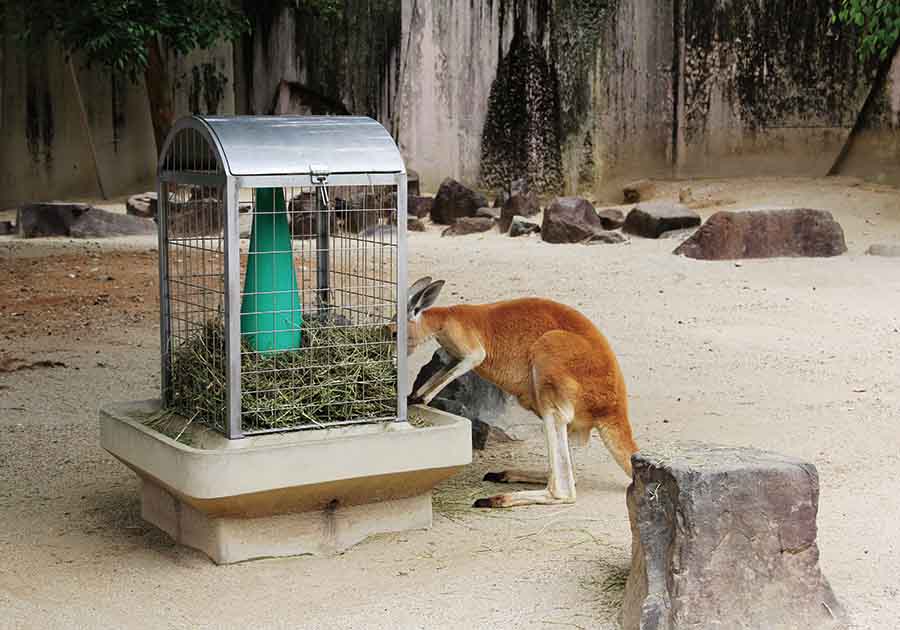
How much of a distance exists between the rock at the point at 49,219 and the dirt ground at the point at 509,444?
2.05 meters

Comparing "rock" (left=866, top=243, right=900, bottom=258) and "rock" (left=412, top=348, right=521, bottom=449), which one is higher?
"rock" (left=866, top=243, right=900, bottom=258)

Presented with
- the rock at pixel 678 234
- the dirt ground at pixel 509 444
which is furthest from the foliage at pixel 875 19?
the rock at pixel 678 234

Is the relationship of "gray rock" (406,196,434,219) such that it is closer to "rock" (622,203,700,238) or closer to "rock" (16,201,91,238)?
"rock" (622,203,700,238)

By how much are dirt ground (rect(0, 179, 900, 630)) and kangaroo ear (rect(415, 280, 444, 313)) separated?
2.52ft

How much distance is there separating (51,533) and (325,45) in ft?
44.3

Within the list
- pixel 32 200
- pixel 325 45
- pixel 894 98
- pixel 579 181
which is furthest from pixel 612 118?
pixel 32 200

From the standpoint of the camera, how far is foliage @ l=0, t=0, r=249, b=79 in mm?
11039

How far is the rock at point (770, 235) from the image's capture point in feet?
34.3

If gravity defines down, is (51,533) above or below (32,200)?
below

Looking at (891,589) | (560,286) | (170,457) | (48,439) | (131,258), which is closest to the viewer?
(891,589)

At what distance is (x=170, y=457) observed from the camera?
13.2 ft

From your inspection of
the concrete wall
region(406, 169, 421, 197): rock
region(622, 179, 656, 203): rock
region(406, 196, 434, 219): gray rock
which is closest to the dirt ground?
region(406, 196, 434, 219): gray rock

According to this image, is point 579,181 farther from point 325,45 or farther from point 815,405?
point 815,405

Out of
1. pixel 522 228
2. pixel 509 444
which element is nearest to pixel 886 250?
pixel 522 228
